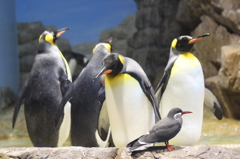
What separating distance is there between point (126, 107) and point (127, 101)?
50mm

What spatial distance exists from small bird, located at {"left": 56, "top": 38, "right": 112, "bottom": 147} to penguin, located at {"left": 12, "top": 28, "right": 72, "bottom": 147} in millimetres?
146

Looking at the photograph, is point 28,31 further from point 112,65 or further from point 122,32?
point 112,65

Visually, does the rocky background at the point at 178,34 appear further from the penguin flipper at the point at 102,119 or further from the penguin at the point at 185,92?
the penguin flipper at the point at 102,119

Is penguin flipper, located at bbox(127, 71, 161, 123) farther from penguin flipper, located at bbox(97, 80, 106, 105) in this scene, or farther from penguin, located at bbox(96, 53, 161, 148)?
penguin flipper, located at bbox(97, 80, 106, 105)

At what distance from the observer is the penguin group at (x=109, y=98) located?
372 centimetres

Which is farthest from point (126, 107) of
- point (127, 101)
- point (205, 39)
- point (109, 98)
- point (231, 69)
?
point (205, 39)

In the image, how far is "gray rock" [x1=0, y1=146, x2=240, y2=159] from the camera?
3.16 m

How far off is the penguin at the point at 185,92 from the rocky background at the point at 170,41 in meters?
2.04

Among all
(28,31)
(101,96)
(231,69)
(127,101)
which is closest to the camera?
(127,101)

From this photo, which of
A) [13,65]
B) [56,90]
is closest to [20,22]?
[13,65]

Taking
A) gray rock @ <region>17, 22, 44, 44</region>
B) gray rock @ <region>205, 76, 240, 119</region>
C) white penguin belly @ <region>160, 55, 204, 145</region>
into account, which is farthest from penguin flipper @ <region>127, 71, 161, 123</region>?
gray rock @ <region>17, 22, 44, 44</region>

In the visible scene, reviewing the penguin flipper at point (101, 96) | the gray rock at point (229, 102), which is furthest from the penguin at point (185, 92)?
the gray rock at point (229, 102)

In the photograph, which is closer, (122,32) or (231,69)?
(231,69)

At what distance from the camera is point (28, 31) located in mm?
10906
